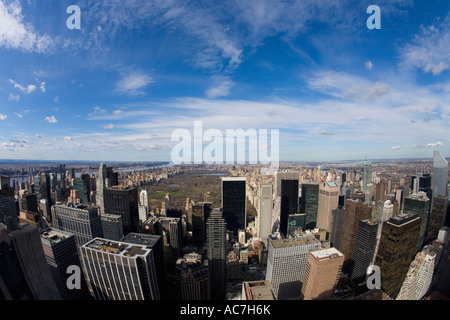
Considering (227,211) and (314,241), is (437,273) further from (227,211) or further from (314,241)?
(227,211)

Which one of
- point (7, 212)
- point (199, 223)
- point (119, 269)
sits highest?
point (7, 212)

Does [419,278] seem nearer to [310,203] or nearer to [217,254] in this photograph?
[217,254]

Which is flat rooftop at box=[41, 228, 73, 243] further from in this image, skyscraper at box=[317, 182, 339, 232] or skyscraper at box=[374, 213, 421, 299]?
skyscraper at box=[317, 182, 339, 232]

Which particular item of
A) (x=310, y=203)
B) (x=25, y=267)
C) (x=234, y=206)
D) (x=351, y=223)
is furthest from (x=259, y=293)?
(x=310, y=203)

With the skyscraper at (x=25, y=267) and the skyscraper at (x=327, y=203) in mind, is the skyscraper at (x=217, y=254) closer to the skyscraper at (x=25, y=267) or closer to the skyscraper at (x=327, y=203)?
the skyscraper at (x=25, y=267)

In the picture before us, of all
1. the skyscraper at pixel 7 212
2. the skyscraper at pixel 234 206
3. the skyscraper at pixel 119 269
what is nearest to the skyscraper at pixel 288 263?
the skyscraper at pixel 119 269
